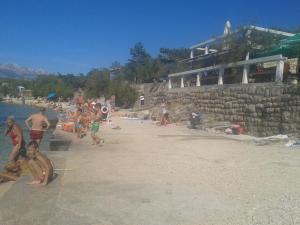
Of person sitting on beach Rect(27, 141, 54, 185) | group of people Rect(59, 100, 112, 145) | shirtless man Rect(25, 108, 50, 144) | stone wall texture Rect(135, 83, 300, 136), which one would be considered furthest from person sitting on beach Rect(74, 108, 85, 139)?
person sitting on beach Rect(27, 141, 54, 185)

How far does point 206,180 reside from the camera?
7746 mm

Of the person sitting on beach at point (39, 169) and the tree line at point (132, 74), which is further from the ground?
the tree line at point (132, 74)

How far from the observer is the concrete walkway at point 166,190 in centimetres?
556

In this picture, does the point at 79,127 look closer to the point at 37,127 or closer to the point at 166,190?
the point at 37,127

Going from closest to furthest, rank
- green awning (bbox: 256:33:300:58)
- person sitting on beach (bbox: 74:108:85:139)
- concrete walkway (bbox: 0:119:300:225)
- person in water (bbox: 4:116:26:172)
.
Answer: concrete walkway (bbox: 0:119:300:225)
person in water (bbox: 4:116:26:172)
green awning (bbox: 256:33:300:58)
person sitting on beach (bbox: 74:108:85:139)

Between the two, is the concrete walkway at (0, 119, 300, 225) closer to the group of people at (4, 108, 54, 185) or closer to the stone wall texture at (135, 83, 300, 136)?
the group of people at (4, 108, 54, 185)

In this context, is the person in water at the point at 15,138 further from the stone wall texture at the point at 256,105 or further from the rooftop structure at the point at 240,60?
the rooftop structure at the point at 240,60

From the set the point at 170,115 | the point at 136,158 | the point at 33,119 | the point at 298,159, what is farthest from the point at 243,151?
the point at 170,115

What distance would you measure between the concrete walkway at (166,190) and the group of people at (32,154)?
0.92 ft

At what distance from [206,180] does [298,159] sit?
116 inches

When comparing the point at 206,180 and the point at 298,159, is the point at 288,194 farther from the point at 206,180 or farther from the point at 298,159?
the point at 298,159

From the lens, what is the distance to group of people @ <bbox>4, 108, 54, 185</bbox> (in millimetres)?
7594

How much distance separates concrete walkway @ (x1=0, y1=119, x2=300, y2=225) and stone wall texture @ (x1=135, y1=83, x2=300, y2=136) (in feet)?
8.93

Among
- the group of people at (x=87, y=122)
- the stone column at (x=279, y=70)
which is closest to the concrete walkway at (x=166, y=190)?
the group of people at (x=87, y=122)
